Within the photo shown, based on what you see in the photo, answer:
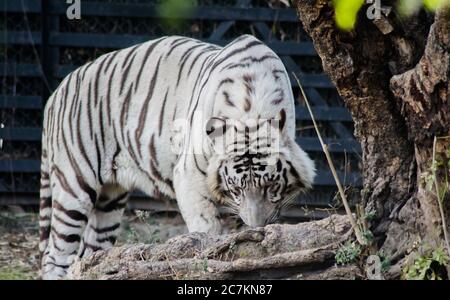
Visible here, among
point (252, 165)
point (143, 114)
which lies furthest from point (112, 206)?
point (252, 165)

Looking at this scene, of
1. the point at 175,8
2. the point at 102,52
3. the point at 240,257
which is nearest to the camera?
the point at 175,8

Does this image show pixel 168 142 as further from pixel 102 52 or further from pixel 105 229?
pixel 102 52

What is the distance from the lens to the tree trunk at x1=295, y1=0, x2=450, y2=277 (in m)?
3.65

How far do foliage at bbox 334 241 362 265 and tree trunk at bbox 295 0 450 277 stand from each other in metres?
0.13

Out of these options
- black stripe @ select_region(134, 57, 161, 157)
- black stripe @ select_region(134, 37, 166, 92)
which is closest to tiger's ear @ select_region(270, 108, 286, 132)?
black stripe @ select_region(134, 57, 161, 157)

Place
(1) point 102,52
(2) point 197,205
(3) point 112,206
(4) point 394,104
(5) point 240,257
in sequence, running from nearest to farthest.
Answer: (4) point 394,104, (5) point 240,257, (2) point 197,205, (3) point 112,206, (1) point 102,52

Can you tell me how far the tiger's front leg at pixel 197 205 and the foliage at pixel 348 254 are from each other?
5.73 feet

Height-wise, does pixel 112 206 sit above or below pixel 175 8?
below

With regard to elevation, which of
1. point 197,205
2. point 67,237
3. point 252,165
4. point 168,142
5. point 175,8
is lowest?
point 67,237

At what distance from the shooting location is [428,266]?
3.78m

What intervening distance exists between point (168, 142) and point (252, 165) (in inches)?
37.4

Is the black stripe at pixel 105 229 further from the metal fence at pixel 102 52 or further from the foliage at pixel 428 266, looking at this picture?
the foliage at pixel 428 266

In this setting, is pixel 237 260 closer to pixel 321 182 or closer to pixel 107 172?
pixel 107 172

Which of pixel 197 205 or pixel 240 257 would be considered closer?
pixel 240 257
